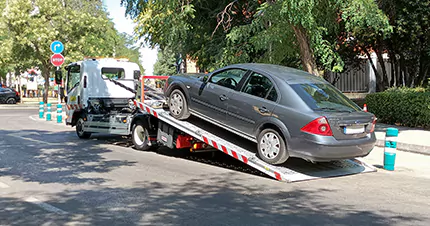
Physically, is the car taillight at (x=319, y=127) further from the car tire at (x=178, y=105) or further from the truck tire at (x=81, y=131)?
the truck tire at (x=81, y=131)

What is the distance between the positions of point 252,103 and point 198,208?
2891mm

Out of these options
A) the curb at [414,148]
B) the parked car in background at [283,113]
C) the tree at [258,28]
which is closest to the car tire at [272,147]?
the parked car in background at [283,113]

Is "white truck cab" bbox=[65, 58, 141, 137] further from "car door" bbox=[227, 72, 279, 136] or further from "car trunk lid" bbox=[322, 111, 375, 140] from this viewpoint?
"car trunk lid" bbox=[322, 111, 375, 140]

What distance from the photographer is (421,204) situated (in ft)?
20.9

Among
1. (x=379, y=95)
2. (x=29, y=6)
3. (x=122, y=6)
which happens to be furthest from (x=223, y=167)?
(x=29, y=6)

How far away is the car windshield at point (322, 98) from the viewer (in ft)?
26.1

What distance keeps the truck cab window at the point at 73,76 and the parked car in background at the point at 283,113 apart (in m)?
5.54

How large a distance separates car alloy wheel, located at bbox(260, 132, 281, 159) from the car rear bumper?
0.29 metres

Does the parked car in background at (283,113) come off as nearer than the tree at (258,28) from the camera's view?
Yes

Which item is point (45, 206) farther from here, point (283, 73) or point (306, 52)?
point (306, 52)

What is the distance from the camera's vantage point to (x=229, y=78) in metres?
9.07

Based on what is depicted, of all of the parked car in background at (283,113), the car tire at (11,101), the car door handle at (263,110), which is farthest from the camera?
the car tire at (11,101)

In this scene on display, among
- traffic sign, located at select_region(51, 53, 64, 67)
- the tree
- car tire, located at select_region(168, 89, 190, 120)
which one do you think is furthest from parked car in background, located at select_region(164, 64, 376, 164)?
traffic sign, located at select_region(51, 53, 64, 67)

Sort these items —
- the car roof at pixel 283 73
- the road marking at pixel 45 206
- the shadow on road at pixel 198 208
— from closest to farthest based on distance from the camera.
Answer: the shadow on road at pixel 198 208
the road marking at pixel 45 206
the car roof at pixel 283 73
